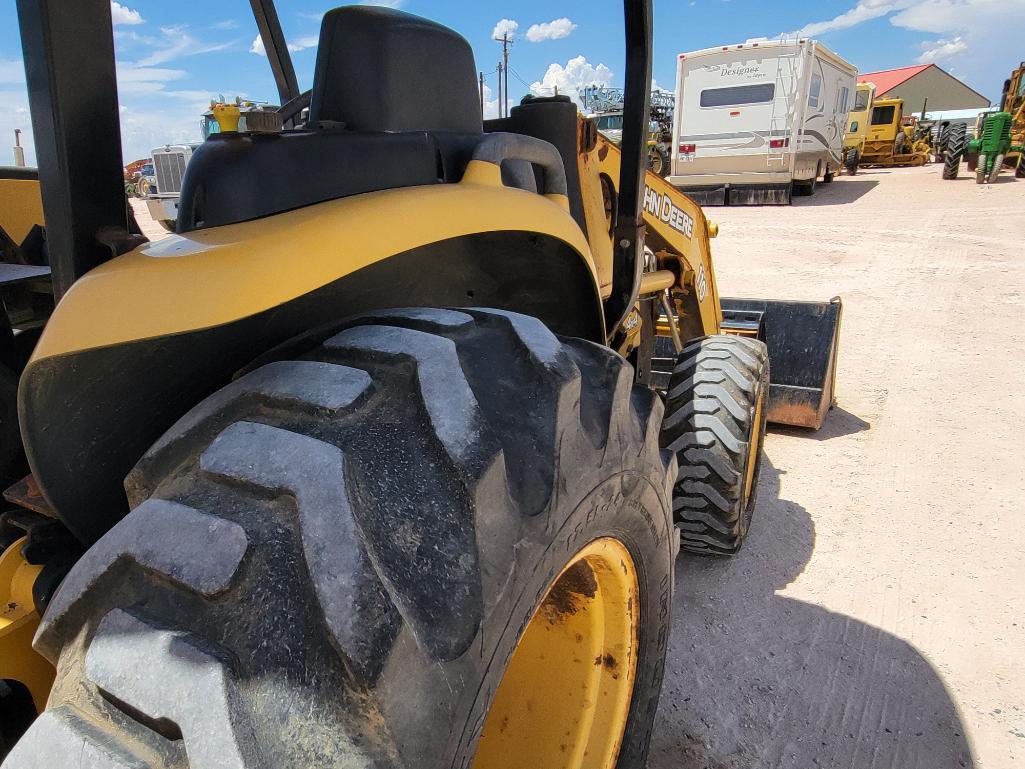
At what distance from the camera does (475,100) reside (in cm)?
179

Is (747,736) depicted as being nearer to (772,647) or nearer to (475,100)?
(772,647)

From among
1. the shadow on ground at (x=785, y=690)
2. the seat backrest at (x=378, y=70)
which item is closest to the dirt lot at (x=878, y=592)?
the shadow on ground at (x=785, y=690)

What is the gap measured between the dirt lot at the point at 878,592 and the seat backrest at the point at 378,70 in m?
1.78

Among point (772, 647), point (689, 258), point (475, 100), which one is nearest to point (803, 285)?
point (689, 258)

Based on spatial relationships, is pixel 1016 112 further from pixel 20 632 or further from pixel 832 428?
pixel 20 632

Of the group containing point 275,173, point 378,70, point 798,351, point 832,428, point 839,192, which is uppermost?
point 378,70

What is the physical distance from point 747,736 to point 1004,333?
5439 mm

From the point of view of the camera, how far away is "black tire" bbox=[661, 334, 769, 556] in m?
2.63

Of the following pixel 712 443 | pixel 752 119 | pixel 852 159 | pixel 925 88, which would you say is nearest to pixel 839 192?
pixel 752 119

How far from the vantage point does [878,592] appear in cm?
273

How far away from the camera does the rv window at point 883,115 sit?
24375mm

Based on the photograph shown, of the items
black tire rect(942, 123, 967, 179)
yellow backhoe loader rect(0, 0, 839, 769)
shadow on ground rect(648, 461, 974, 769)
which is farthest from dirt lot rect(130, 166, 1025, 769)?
black tire rect(942, 123, 967, 179)

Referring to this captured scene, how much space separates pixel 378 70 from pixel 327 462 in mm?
1012

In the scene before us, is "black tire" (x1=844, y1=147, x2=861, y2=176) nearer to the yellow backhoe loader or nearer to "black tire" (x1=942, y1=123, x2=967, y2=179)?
"black tire" (x1=942, y1=123, x2=967, y2=179)
